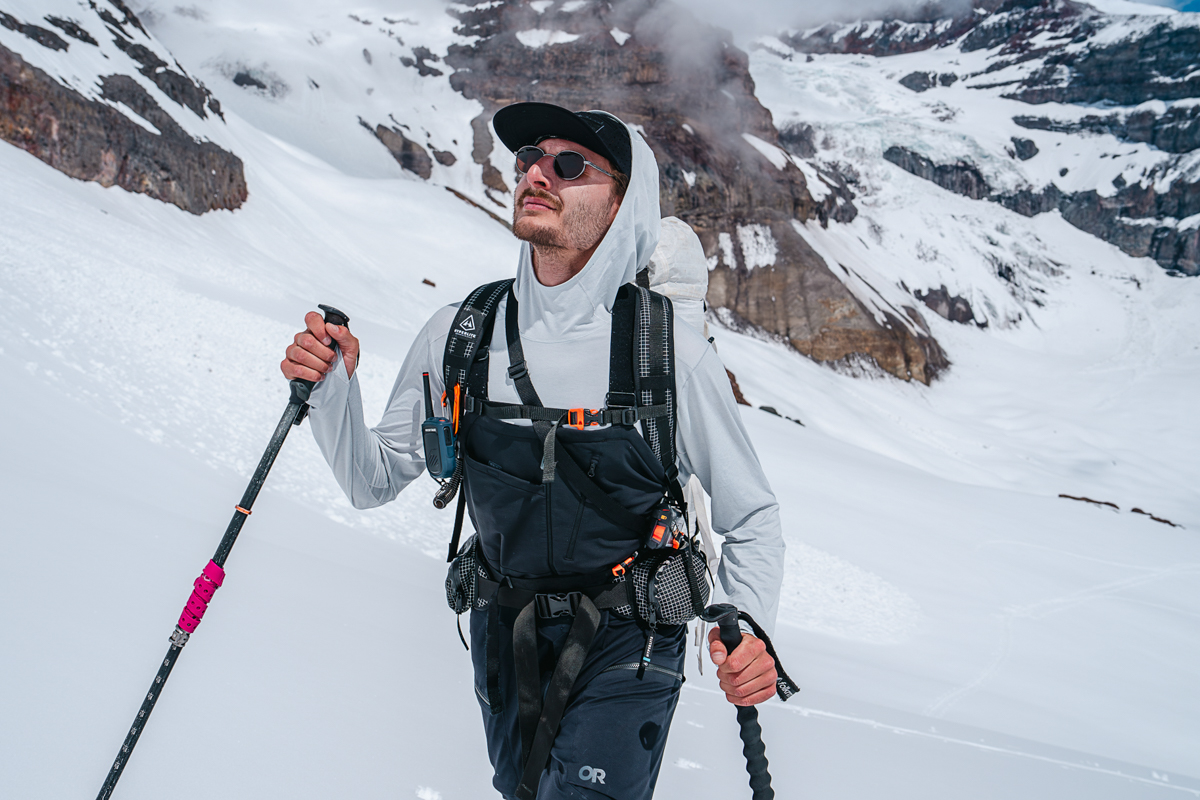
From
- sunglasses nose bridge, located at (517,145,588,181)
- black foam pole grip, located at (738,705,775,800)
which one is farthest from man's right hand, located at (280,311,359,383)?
black foam pole grip, located at (738,705,775,800)

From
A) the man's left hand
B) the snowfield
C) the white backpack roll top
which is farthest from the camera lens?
the white backpack roll top

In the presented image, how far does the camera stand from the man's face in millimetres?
2201

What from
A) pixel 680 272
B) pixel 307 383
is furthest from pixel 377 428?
pixel 680 272

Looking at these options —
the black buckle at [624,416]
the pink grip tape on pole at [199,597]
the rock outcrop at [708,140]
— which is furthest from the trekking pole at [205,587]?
the rock outcrop at [708,140]

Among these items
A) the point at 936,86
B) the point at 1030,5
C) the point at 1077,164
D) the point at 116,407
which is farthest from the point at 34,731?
the point at 1030,5

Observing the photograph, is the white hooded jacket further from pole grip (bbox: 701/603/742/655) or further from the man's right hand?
pole grip (bbox: 701/603/742/655)

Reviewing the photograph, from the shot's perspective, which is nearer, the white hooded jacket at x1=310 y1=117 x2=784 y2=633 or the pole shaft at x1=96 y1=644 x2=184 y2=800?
the pole shaft at x1=96 y1=644 x2=184 y2=800

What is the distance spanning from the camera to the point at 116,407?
660 cm

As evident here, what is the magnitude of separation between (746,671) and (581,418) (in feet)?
2.54

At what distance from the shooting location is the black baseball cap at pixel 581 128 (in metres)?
2.25

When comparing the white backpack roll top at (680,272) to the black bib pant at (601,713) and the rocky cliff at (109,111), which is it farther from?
the rocky cliff at (109,111)

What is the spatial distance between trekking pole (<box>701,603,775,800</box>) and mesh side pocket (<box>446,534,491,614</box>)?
2.44 ft

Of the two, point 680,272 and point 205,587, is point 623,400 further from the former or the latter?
point 680,272

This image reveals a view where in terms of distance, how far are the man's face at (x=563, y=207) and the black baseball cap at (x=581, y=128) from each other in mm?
43
